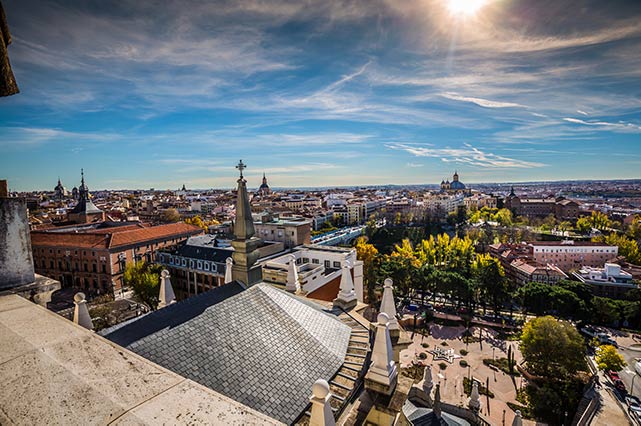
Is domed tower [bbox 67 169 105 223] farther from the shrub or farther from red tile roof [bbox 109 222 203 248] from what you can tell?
the shrub

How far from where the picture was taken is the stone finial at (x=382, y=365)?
5949 mm

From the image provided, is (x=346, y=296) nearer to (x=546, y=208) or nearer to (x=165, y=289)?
(x=165, y=289)

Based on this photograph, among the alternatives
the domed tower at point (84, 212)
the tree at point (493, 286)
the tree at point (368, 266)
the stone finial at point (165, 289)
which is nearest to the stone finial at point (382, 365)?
the stone finial at point (165, 289)

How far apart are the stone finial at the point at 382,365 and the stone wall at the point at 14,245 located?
554 cm

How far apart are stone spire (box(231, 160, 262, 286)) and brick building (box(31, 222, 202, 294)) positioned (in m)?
38.6

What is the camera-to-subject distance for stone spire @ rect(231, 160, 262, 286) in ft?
23.9

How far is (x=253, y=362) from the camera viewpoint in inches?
215

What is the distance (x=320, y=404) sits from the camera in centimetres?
348

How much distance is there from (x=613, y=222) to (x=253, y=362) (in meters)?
118

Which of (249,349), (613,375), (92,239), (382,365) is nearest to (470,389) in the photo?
(613,375)

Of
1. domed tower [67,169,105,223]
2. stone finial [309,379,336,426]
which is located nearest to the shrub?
stone finial [309,379,336,426]

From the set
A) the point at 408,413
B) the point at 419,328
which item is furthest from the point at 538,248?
the point at 408,413

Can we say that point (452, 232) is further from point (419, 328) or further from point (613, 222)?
point (419, 328)

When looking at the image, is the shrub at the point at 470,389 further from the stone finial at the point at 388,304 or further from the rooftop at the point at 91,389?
the rooftop at the point at 91,389
